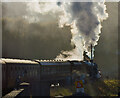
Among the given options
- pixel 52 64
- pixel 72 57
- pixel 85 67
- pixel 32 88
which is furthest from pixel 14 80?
pixel 72 57

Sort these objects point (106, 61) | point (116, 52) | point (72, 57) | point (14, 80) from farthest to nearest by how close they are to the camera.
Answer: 1. point (106, 61)
2. point (116, 52)
3. point (72, 57)
4. point (14, 80)

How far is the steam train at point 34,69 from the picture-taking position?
18822mm

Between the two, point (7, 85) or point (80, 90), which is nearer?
point (80, 90)

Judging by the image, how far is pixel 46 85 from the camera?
14.9 meters

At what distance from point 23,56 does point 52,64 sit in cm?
5898

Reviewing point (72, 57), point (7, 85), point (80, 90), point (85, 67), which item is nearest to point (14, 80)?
point (7, 85)

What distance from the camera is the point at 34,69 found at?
25281 millimetres

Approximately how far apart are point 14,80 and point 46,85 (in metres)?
5.80

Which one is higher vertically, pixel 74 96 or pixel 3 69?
pixel 3 69

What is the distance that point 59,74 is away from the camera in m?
31.2

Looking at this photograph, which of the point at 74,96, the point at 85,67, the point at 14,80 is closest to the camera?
the point at 74,96

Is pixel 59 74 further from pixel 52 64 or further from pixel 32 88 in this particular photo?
pixel 32 88

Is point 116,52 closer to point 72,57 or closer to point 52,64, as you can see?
point 72,57

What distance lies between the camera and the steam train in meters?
18.8
